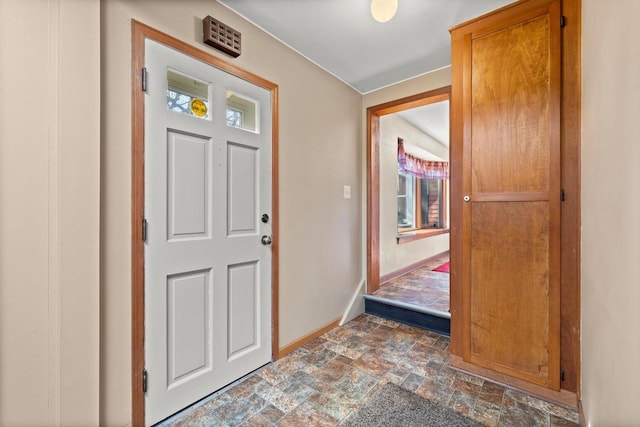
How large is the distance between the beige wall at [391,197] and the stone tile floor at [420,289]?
0.67 feet

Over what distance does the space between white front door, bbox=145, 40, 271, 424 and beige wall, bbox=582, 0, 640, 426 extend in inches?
68.1

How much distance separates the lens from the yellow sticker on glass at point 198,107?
63.0 inches

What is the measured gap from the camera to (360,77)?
8.73ft

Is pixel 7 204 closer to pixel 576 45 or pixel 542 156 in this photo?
pixel 542 156

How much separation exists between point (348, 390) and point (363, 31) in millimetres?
2433

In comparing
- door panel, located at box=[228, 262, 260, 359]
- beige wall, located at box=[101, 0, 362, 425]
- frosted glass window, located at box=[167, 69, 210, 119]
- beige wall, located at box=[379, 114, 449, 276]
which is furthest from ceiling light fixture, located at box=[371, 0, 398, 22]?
beige wall, located at box=[379, 114, 449, 276]

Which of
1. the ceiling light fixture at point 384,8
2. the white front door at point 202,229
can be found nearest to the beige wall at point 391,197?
the white front door at point 202,229

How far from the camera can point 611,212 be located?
939 millimetres

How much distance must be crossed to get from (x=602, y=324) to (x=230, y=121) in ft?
6.83

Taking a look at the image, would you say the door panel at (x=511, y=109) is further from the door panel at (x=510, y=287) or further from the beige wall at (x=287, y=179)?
the beige wall at (x=287, y=179)

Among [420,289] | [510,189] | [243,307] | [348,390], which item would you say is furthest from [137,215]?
Answer: [420,289]

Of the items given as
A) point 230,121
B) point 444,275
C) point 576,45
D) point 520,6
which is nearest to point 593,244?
point 576,45

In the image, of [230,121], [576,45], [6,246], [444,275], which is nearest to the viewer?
[6,246]

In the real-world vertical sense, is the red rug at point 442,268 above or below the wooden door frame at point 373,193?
below
